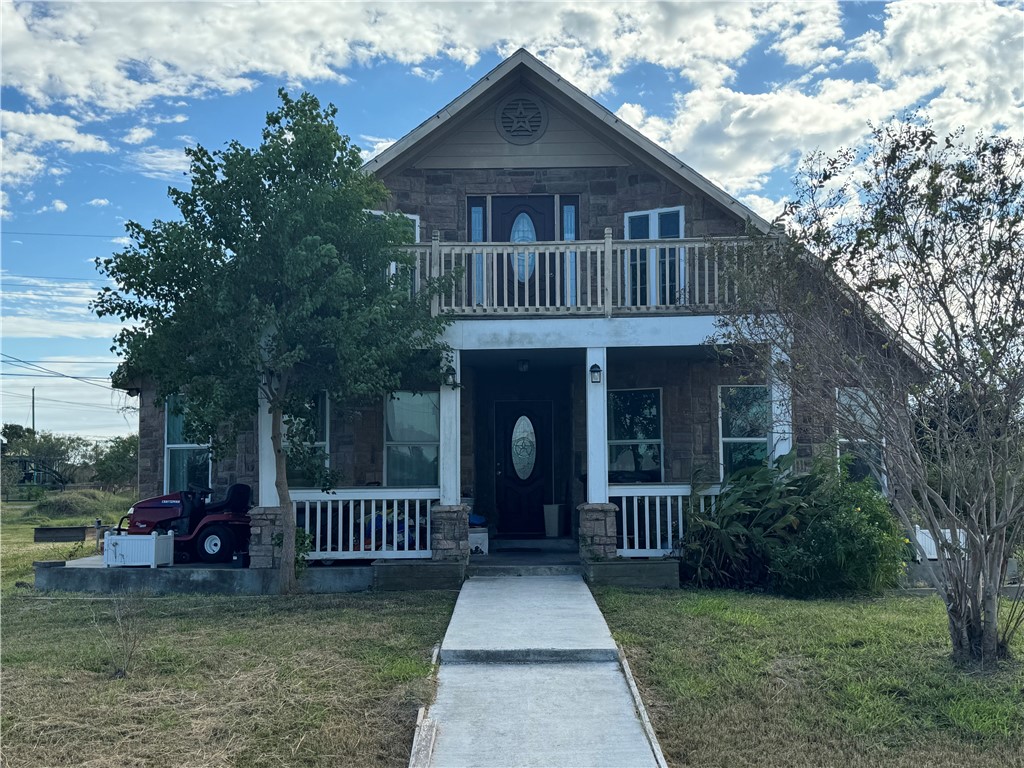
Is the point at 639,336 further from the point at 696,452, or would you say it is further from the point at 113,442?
the point at 113,442

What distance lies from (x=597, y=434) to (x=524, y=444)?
3.23 m

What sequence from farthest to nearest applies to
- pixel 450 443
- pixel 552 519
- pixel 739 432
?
pixel 552 519
pixel 739 432
pixel 450 443

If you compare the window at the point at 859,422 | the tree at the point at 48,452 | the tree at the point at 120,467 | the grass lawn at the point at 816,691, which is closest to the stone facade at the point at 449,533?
the grass lawn at the point at 816,691

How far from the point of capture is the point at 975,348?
19.7 ft

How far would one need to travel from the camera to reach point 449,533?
33.9 ft

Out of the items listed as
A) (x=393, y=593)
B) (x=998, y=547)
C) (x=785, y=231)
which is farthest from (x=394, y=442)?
(x=998, y=547)

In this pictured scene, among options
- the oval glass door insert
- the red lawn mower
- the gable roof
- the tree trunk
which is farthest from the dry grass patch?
the gable roof

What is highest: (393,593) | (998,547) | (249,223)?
(249,223)

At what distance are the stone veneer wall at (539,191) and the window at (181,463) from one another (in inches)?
187

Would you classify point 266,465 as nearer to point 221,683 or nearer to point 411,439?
point 411,439

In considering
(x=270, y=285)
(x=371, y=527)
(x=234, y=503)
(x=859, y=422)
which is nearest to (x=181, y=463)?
(x=234, y=503)

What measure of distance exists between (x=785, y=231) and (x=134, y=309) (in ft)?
22.0

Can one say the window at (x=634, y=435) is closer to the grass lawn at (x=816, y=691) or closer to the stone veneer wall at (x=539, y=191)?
the stone veneer wall at (x=539, y=191)

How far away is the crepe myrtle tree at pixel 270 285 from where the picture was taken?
9.16 m
